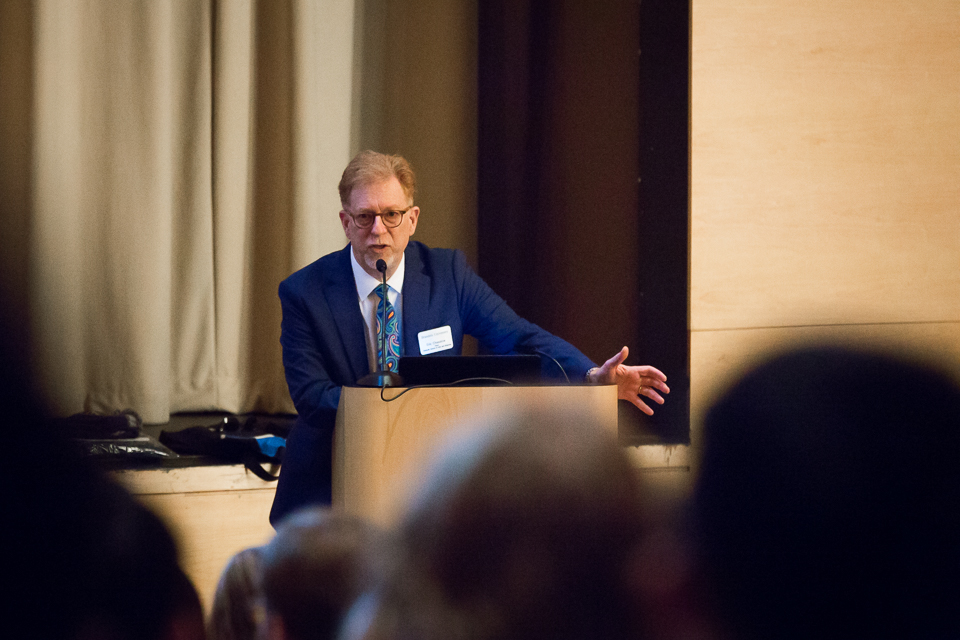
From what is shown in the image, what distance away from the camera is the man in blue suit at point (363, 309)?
196 centimetres

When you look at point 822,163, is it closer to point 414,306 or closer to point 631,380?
point 631,380

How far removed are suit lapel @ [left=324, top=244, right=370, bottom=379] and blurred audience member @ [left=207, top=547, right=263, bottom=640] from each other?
5.32 ft

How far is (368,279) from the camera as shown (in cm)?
211

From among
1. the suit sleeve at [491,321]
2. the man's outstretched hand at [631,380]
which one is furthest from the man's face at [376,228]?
the man's outstretched hand at [631,380]

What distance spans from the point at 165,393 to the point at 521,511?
9.87 ft

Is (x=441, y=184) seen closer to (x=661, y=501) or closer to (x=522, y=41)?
(x=522, y=41)

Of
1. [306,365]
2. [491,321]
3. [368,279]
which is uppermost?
[368,279]

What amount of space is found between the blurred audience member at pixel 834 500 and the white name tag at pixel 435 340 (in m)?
1.64

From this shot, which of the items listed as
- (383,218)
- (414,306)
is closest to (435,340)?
(414,306)

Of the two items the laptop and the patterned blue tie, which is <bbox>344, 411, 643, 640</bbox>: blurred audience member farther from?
the patterned blue tie

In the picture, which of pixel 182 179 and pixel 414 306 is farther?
pixel 182 179

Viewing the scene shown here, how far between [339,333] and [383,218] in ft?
0.99

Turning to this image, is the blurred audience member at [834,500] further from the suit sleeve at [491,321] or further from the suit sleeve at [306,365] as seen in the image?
the suit sleeve at [491,321]

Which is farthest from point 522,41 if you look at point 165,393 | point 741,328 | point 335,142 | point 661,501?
point 661,501
